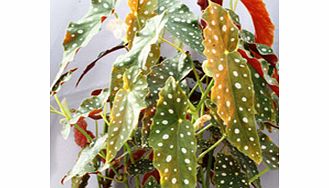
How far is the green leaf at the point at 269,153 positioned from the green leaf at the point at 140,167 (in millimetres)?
335

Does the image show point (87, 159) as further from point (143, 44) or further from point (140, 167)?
point (143, 44)

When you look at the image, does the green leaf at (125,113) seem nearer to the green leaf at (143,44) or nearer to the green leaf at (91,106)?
the green leaf at (143,44)

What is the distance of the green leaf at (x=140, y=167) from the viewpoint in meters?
1.47

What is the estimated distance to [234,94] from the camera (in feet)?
3.38

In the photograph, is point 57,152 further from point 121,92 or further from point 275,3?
point 275,3

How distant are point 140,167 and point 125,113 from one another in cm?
36

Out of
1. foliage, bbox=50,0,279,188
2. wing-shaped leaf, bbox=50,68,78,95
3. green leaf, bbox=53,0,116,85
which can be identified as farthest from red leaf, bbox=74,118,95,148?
green leaf, bbox=53,0,116,85

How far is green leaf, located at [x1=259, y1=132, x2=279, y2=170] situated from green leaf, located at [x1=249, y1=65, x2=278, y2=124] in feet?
0.40

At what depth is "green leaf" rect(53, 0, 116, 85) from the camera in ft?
4.51

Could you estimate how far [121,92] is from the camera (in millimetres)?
1203

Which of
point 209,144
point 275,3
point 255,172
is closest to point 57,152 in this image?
point 209,144

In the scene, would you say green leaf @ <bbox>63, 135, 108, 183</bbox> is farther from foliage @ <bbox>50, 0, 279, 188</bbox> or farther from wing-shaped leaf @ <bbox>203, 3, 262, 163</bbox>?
wing-shaped leaf @ <bbox>203, 3, 262, 163</bbox>

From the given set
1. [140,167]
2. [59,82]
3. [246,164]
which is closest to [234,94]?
[246,164]
